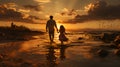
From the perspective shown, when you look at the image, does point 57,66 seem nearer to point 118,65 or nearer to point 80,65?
point 80,65

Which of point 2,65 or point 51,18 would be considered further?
point 51,18

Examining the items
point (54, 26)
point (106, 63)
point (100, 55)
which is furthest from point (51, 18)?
point (106, 63)

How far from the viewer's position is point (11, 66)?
1190 cm

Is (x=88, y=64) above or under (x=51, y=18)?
under

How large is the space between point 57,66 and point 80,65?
114 cm

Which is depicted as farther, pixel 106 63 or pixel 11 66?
pixel 106 63

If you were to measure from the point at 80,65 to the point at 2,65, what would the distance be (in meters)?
3.67

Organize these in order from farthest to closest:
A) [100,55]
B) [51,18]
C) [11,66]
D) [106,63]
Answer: [51,18] → [100,55] → [106,63] → [11,66]

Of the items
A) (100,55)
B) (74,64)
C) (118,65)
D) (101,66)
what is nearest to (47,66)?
(74,64)

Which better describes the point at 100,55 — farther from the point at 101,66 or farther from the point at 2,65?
the point at 2,65

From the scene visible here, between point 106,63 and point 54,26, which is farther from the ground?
point 54,26

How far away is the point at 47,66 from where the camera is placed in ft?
39.1

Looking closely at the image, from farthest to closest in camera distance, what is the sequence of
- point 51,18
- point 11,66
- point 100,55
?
point 51,18, point 100,55, point 11,66

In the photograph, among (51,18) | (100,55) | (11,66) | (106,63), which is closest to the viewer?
(11,66)
